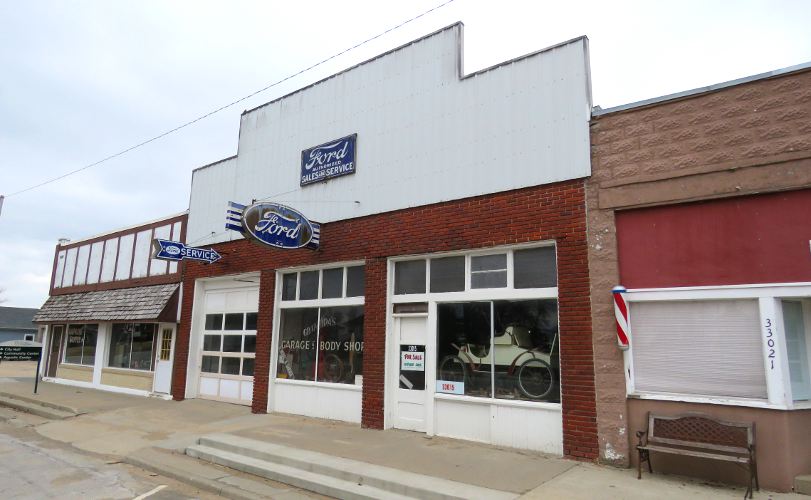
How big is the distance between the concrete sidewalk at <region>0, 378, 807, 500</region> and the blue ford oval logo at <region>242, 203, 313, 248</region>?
144 inches

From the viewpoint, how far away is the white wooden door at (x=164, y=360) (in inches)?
599

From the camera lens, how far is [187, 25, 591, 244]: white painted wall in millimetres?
8742

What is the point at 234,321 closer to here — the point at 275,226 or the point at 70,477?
the point at 275,226

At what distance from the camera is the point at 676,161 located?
7.61m

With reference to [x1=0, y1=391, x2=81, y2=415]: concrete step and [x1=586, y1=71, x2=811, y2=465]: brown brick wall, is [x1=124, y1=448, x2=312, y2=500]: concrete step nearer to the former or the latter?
[x1=586, y1=71, x2=811, y2=465]: brown brick wall

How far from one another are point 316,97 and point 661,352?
930cm

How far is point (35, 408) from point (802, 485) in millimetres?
15881

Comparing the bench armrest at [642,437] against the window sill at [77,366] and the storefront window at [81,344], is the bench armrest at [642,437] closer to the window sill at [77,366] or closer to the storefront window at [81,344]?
the storefront window at [81,344]

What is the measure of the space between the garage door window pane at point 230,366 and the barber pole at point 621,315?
977 cm

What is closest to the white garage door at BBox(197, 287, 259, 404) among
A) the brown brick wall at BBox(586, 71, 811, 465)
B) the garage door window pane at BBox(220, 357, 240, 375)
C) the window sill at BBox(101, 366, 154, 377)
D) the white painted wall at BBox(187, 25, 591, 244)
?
the garage door window pane at BBox(220, 357, 240, 375)

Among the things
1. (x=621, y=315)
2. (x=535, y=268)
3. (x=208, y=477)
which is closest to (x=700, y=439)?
(x=621, y=315)

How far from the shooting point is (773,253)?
683 centimetres

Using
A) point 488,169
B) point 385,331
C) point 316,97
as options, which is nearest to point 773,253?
point 488,169

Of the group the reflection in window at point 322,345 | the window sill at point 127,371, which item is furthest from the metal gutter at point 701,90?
the window sill at point 127,371
